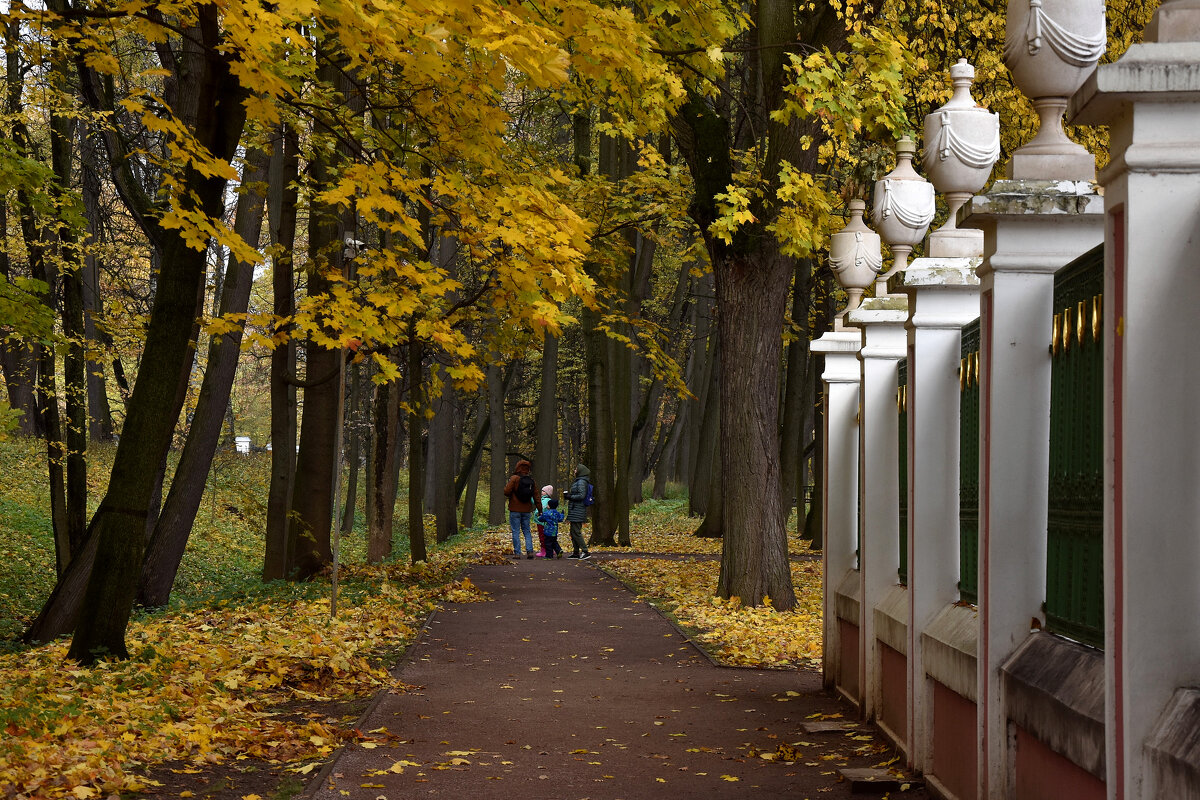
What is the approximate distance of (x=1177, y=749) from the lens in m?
3.24

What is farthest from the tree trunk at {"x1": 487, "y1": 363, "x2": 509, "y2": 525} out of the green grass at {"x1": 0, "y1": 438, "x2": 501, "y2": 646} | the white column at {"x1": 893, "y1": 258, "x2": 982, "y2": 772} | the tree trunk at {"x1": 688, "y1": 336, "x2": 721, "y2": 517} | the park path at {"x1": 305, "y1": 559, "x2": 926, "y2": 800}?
the white column at {"x1": 893, "y1": 258, "x2": 982, "y2": 772}

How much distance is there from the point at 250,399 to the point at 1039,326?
184ft

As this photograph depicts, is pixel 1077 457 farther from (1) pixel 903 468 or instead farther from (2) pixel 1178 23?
(1) pixel 903 468

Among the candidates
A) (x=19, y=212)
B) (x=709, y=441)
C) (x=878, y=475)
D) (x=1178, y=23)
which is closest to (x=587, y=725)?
(x=878, y=475)

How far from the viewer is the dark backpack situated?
2438 centimetres

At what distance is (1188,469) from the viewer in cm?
347

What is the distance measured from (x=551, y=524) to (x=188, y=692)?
17206 mm

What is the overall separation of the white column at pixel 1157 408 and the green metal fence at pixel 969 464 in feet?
9.77

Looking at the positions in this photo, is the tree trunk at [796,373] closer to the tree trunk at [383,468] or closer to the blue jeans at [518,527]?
the blue jeans at [518,527]

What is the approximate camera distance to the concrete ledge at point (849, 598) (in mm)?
9430

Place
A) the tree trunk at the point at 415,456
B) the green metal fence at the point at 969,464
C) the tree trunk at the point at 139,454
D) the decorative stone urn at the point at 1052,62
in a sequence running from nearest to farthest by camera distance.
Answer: the decorative stone urn at the point at 1052,62 < the green metal fence at the point at 969,464 < the tree trunk at the point at 139,454 < the tree trunk at the point at 415,456

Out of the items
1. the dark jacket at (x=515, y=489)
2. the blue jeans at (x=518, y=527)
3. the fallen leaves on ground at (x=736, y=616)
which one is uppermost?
the dark jacket at (x=515, y=489)

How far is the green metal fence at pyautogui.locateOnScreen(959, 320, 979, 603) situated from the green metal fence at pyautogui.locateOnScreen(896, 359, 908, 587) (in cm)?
141

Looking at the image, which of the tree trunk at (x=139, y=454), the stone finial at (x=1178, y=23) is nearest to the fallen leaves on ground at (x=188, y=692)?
the tree trunk at (x=139, y=454)
